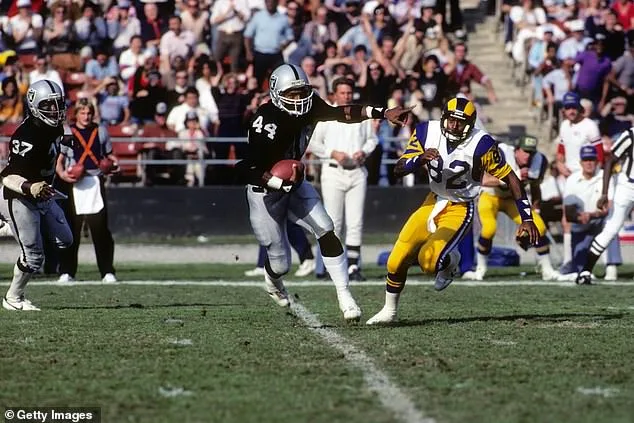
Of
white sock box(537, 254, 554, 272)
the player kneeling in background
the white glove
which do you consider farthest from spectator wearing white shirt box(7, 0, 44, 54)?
the white glove

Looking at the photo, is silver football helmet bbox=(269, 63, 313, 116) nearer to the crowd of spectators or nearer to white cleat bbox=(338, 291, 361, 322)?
white cleat bbox=(338, 291, 361, 322)

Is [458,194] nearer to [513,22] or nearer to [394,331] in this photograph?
[394,331]

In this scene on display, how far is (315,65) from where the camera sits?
64.0 feet

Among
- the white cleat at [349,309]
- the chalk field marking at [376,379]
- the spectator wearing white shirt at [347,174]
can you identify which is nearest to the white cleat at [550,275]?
the spectator wearing white shirt at [347,174]

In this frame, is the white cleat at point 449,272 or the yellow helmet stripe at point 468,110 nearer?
the yellow helmet stripe at point 468,110

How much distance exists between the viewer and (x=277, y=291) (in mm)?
9906

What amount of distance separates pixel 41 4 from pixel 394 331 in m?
13.6

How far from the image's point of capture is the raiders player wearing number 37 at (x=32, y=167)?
997 cm

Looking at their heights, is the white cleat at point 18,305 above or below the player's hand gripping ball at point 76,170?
below

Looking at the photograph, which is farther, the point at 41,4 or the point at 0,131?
the point at 41,4

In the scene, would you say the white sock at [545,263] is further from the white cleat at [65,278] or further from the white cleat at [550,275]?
the white cleat at [65,278]

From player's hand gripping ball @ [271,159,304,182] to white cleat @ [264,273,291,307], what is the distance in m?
1.00

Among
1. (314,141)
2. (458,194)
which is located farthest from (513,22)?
(458,194)
